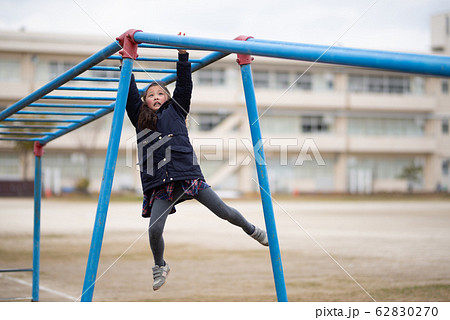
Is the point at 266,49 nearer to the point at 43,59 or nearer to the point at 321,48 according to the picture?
the point at 321,48

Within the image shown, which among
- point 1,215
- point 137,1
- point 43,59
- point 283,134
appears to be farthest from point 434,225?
point 43,59

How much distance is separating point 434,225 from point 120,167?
64.2ft

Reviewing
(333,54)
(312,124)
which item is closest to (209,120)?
(312,124)

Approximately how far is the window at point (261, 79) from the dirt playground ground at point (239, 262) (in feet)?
60.0

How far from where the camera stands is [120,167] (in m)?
29.5

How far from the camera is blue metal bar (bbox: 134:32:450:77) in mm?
1893

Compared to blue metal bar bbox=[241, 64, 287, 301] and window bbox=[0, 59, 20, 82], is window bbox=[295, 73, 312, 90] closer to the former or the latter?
window bbox=[0, 59, 20, 82]

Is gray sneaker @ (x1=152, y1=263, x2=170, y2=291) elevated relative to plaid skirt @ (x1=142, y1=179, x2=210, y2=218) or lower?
lower

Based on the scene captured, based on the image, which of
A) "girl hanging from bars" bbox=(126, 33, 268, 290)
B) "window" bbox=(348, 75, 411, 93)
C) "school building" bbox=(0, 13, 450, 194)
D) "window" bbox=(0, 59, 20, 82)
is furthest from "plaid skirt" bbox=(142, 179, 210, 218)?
"window" bbox=(348, 75, 411, 93)

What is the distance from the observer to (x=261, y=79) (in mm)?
30562

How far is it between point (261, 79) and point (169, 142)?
27.8 meters

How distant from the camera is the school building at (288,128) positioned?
28.2m

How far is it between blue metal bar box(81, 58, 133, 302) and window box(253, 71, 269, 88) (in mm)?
27764

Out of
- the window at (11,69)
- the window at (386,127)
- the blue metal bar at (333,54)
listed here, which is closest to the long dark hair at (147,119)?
the blue metal bar at (333,54)
